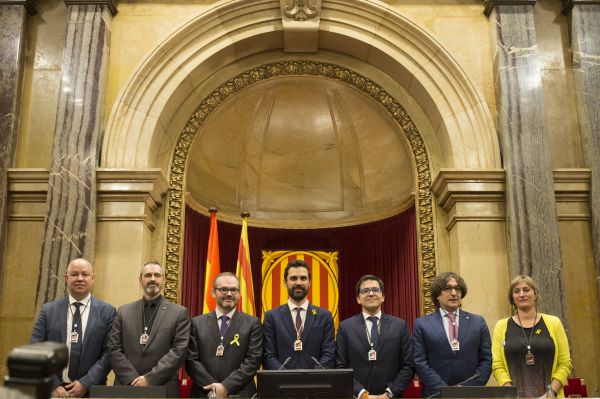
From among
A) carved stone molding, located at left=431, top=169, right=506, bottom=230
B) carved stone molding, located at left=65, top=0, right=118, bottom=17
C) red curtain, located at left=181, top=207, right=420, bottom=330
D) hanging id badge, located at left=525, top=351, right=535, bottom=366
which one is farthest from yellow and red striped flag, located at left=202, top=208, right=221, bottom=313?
hanging id badge, located at left=525, top=351, right=535, bottom=366

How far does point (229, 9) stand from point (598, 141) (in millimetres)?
3698

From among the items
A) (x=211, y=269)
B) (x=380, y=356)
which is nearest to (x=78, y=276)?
(x=380, y=356)

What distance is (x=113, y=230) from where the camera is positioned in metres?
6.06

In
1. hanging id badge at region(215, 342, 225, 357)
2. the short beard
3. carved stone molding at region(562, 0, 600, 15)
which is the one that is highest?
carved stone molding at region(562, 0, 600, 15)

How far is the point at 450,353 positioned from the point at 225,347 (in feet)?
4.67

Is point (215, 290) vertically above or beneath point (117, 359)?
above

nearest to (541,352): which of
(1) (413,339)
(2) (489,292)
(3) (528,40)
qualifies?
(1) (413,339)

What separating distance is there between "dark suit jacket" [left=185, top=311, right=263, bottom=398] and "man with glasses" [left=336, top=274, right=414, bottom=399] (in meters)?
0.57

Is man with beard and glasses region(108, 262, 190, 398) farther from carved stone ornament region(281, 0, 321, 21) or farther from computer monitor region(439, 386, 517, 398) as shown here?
carved stone ornament region(281, 0, 321, 21)

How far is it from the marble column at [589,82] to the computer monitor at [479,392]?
3.03 meters

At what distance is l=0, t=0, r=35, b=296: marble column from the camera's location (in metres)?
6.11

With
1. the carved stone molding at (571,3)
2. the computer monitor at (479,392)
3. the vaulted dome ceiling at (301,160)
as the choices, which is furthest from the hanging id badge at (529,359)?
the carved stone molding at (571,3)

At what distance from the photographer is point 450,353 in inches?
167

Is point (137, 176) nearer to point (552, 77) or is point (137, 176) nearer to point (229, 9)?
point (229, 9)
